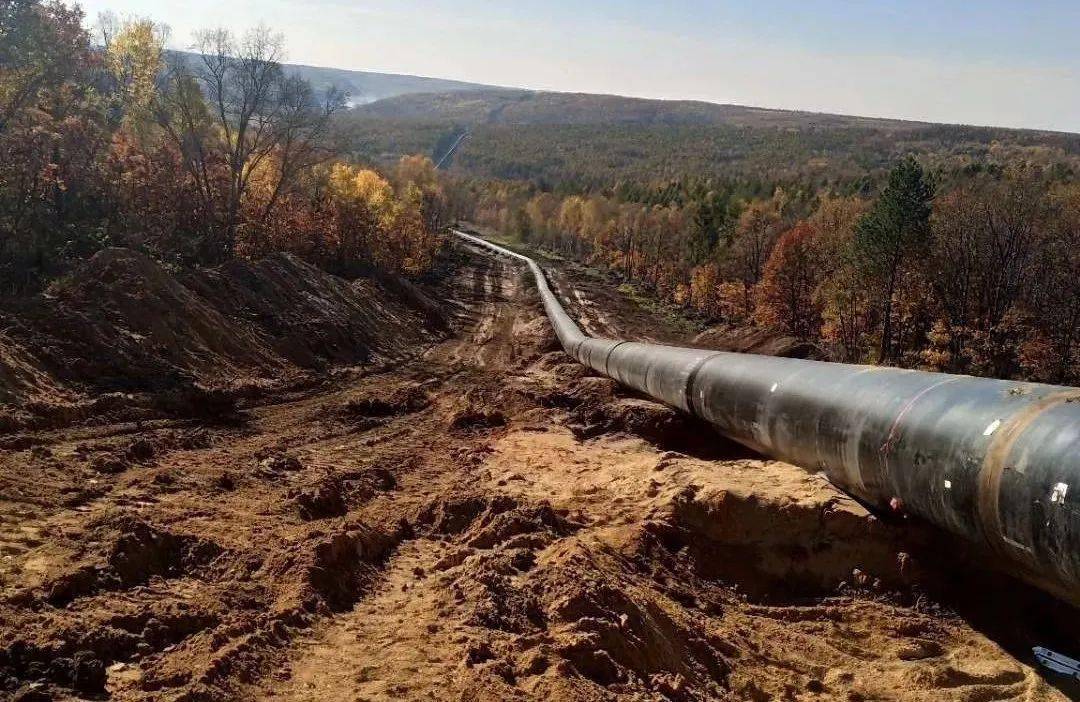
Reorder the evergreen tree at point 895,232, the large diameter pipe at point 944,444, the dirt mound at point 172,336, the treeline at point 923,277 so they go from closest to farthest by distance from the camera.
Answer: the large diameter pipe at point 944,444, the dirt mound at point 172,336, the treeline at point 923,277, the evergreen tree at point 895,232

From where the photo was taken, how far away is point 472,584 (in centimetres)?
829

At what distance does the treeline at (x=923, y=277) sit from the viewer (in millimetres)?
36812

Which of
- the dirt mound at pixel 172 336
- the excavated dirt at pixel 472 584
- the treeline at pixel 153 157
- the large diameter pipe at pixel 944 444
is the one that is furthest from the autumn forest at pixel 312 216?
the large diameter pipe at pixel 944 444

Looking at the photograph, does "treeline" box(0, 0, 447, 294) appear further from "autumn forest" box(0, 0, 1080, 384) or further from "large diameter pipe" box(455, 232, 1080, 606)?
"large diameter pipe" box(455, 232, 1080, 606)

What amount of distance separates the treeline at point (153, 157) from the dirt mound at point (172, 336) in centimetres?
500

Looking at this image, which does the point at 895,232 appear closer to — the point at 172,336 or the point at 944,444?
the point at 944,444

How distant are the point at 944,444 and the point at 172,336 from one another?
19.2 m

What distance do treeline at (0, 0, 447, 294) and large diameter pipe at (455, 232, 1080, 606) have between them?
76.3ft

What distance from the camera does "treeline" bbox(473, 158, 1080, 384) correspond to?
121 ft

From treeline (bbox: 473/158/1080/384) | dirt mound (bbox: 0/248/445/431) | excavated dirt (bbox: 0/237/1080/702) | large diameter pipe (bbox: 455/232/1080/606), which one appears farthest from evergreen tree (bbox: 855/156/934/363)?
large diameter pipe (bbox: 455/232/1080/606)

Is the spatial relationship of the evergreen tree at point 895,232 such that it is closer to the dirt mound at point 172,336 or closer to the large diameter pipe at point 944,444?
the dirt mound at point 172,336

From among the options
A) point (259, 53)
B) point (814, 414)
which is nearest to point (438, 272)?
point (259, 53)

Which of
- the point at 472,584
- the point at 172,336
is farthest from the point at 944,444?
the point at 172,336

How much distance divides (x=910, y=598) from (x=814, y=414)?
283cm
